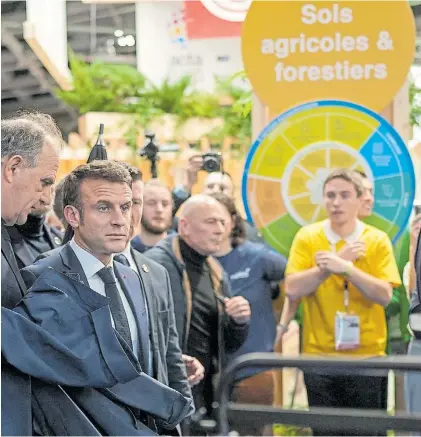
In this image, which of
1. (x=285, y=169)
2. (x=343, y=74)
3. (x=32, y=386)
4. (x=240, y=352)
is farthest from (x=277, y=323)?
(x=32, y=386)

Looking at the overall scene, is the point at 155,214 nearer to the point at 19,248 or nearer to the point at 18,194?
the point at 19,248

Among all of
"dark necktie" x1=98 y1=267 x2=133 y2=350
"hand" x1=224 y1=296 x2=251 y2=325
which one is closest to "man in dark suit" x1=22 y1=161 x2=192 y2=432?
"dark necktie" x1=98 y1=267 x2=133 y2=350

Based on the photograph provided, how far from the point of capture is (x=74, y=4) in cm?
353

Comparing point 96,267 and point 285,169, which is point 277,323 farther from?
point 96,267

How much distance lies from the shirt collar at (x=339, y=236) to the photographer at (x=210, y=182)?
313 mm

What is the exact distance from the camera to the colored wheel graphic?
3693 mm

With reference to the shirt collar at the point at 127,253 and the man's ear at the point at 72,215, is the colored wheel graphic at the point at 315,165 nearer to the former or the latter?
the shirt collar at the point at 127,253

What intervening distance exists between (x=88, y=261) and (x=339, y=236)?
149 centimetres

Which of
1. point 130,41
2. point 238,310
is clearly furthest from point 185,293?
point 130,41

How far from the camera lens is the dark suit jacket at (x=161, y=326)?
2623mm

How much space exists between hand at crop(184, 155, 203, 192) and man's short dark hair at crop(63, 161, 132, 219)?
4.38ft

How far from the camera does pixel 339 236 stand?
368 centimetres

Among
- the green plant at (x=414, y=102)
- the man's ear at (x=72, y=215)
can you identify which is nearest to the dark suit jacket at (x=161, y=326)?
the man's ear at (x=72, y=215)

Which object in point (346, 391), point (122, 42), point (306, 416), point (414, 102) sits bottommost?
A: point (346, 391)
